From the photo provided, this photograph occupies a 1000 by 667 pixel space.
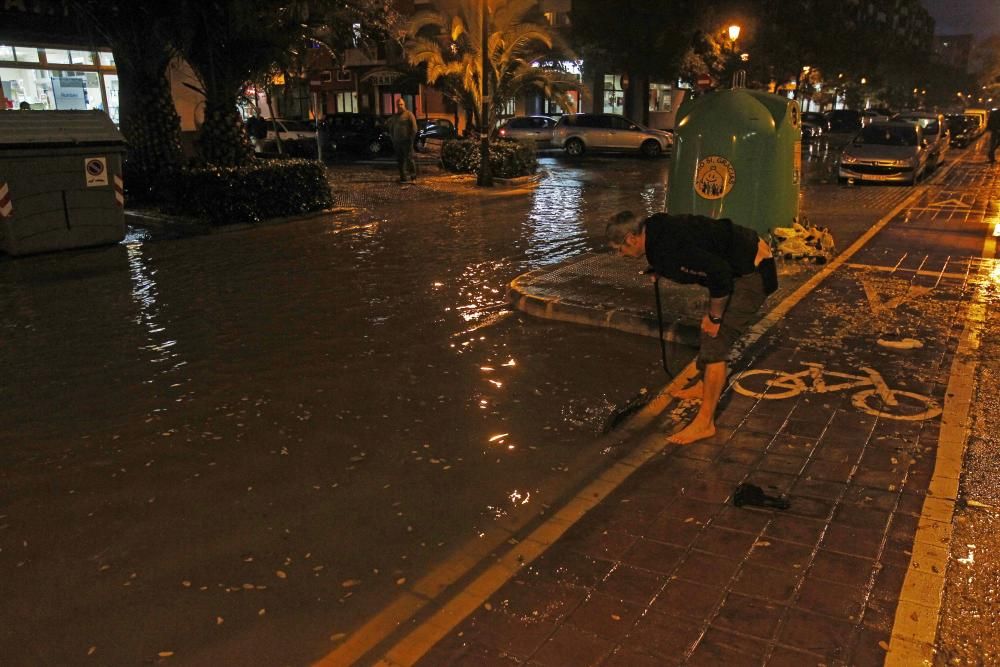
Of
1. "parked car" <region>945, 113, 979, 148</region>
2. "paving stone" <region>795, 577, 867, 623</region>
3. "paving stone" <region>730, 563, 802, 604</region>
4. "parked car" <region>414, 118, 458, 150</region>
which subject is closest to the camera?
"paving stone" <region>795, 577, 867, 623</region>

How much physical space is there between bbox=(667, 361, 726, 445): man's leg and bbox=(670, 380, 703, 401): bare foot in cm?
61

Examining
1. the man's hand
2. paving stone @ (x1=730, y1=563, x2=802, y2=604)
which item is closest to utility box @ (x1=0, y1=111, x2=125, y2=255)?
the man's hand

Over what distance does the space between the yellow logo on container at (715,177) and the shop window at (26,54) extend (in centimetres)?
1935

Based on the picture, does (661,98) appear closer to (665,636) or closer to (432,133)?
(432,133)

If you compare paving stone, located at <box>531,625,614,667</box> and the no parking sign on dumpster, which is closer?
paving stone, located at <box>531,625,614,667</box>

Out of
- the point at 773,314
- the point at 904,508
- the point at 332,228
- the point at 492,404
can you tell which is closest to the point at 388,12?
the point at 332,228

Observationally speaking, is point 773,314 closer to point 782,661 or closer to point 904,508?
point 904,508

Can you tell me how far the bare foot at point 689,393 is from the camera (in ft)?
17.8

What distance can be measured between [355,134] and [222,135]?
46.1ft

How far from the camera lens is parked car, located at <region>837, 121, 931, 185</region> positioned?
18531mm

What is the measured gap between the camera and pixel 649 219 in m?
4.57

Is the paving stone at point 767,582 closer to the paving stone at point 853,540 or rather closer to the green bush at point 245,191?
the paving stone at point 853,540

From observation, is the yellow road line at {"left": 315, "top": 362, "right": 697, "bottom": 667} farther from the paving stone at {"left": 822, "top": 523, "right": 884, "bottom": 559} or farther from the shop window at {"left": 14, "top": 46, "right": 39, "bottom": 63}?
the shop window at {"left": 14, "top": 46, "right": 39, "bottom": 63}

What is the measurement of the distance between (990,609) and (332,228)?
433 inches
